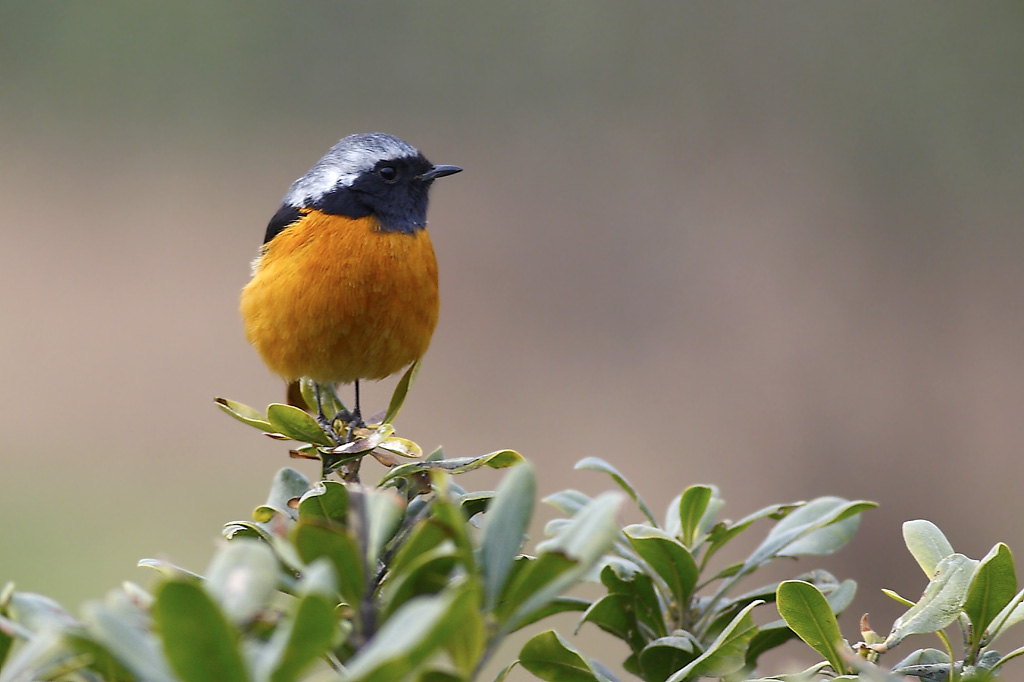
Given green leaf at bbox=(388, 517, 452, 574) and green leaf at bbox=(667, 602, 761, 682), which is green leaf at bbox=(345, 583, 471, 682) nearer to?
green leaf at bbox=(388, 517, 452, 574)

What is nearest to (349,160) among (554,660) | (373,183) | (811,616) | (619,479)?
(373,183)

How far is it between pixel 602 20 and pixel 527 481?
5.52 meters

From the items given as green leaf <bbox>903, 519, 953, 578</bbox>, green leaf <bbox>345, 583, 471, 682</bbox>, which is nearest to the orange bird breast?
green leaf <bbox>903, 519, 953, 578</bbox>

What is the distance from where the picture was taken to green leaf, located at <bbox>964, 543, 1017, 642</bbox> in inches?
31.6

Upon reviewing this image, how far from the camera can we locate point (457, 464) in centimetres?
100

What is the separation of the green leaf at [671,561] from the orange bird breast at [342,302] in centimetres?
105

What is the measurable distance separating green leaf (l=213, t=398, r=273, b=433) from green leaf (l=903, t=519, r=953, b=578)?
70 cm

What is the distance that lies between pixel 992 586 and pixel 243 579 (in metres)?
0.63

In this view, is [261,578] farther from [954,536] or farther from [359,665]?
[954,536]

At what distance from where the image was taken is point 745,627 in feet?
2.93

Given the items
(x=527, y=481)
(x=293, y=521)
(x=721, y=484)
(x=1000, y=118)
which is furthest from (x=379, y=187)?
(x=1000, y=118)

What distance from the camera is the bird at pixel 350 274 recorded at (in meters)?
2.01

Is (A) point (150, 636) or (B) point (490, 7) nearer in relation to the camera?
(A) point (150, 636)

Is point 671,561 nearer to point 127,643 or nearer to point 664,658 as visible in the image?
point 664,658
